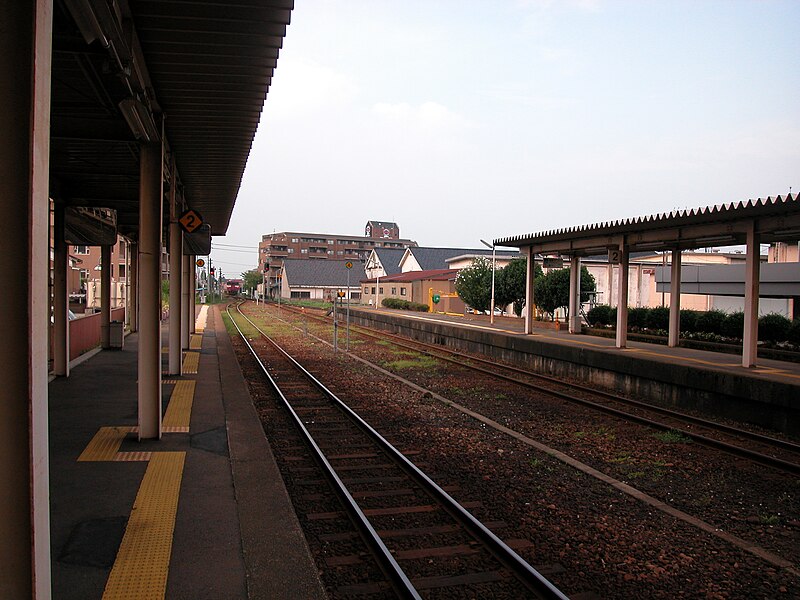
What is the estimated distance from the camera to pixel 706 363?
13.1 m

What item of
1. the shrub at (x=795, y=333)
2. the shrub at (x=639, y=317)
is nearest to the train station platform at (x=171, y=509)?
the shrub at (x=795, y=333)

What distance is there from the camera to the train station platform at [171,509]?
13.5 ft

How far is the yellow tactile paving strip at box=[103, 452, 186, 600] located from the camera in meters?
3.97

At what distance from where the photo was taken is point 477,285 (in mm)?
34688

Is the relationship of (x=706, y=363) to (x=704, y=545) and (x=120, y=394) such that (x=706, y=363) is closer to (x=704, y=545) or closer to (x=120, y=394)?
(x=704, y=545)

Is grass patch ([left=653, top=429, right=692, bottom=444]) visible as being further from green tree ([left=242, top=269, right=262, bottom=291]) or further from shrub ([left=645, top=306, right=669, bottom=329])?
green tree ([left=242, top=269, right=262, bottom=291])

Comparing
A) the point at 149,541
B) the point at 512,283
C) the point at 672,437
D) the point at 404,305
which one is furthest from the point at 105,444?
the point at 404,305

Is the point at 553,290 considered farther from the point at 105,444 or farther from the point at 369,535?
the point at 369,535

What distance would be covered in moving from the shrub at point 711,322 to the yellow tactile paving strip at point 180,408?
15.7m

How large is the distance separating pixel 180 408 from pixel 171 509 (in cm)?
466

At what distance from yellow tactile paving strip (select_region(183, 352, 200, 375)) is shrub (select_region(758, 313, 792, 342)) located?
50.8 feet

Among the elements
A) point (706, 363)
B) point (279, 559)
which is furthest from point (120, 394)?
point (706, 363)

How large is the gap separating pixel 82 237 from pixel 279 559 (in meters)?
15.4

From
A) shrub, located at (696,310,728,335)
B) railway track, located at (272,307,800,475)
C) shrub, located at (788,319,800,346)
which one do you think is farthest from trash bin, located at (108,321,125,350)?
shrub, located at (788,319,800,346)
